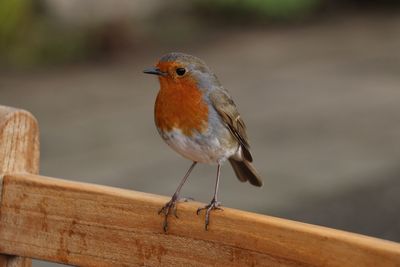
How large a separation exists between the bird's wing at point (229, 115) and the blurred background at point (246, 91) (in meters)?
2.51

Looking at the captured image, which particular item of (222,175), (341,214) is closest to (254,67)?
(222,175)

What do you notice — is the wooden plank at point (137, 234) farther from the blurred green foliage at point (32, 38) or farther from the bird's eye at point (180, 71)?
the blurred green foliage at point (32, 38)

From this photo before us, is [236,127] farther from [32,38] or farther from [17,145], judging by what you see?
[32,38]

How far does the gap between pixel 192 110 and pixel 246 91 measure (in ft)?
18.4

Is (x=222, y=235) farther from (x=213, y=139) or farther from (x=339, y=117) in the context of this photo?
(x=339, y=117)

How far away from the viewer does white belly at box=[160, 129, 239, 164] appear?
2668 millimetres

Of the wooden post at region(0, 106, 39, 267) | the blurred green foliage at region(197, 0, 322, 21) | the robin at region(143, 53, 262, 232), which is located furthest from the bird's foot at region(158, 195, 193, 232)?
the blurred green foliage at region(197, 0, 322, 21)

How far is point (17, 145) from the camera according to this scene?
203 cm

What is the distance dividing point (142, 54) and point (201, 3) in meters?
1.24

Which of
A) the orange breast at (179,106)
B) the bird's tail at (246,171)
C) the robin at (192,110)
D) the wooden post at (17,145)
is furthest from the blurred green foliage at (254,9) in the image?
the wooden post at (17,145)

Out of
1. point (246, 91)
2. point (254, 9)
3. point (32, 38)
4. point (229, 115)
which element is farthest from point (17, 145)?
point (254, 9)

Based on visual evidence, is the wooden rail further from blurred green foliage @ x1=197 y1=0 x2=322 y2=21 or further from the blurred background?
blurred green foliage @ x1=197 y1=0 x2=322 y2=21

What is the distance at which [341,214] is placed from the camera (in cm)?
579

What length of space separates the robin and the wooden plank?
0.66 metres
